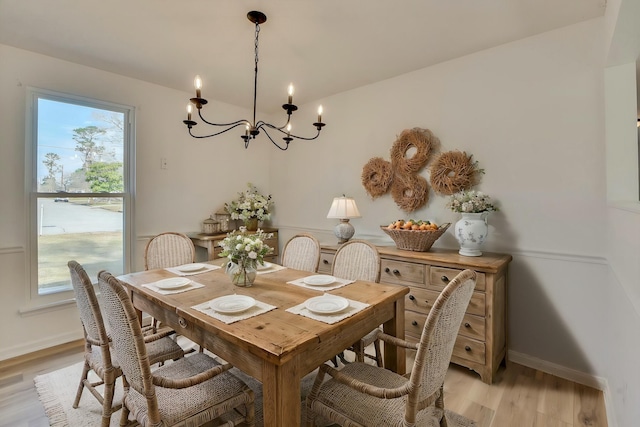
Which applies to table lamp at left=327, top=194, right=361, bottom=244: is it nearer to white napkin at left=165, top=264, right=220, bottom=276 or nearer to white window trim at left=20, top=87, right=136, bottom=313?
white napkin at left=165, top=264, right=220, bottom=276

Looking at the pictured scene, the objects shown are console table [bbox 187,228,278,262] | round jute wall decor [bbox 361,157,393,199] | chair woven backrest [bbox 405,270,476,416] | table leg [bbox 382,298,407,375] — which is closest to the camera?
chair woven backrest [bbox 405,270,476,416]

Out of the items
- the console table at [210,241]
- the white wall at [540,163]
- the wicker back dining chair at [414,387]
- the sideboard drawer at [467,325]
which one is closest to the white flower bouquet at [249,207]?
the console table at [210,241]

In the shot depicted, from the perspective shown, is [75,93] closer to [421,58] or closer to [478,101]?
[421,58]

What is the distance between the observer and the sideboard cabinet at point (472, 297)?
2.18 metres

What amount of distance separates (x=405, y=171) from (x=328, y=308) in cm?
196

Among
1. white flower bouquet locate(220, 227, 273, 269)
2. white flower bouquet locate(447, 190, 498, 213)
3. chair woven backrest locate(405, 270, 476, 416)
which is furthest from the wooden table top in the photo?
white flower bouquet locate(447, 190, 498, 213)

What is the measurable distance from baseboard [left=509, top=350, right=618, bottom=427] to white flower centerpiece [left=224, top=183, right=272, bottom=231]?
9.83 feet

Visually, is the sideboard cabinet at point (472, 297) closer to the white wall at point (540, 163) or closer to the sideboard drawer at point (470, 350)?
the sideboard drawer at point (470, 350)

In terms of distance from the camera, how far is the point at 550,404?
6.52 ft

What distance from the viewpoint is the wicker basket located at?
2562 mm

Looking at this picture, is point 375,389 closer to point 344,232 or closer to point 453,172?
point 344,232

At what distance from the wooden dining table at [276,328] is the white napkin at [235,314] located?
0.08ft

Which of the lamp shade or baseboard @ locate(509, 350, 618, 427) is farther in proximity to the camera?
the lamp shade

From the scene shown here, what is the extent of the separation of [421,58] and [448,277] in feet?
6.32
